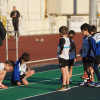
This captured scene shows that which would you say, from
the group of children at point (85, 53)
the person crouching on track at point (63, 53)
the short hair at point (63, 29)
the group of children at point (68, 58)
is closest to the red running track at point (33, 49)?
the group of children at point (68, 58)

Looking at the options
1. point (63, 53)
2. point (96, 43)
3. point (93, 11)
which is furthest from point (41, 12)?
point (63, 53)

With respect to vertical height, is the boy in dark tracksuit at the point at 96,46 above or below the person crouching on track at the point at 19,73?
above

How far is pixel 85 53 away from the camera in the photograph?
1290 cm

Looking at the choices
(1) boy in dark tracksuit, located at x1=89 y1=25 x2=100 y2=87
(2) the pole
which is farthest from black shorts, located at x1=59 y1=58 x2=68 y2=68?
(2) the pole

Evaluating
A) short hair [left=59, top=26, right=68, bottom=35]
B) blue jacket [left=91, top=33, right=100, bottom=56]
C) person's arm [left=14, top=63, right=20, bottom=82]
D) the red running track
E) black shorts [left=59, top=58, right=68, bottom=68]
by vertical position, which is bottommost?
the red running track

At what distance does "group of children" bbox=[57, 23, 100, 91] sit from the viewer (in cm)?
1236

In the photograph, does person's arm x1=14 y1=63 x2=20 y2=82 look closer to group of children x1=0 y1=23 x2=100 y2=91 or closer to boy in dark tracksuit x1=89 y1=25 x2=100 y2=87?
group of children x1=0 y1=23 x2=100 y2=91

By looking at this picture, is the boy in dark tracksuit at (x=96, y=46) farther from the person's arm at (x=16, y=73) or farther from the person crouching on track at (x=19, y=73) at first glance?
the person's arm at (x=16, y=73)

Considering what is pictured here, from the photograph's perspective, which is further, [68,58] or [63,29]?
[68,58]

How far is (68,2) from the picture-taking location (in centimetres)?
4206

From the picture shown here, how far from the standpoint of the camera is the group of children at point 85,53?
1236 cm

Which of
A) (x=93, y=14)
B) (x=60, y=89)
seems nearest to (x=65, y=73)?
(x=60, y=89)

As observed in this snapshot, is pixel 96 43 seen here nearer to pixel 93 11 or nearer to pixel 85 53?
pixel 85 53

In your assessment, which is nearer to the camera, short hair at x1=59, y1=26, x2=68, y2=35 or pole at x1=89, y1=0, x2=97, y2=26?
short hair at x1=59, y1=26, x2=68, y2=35
